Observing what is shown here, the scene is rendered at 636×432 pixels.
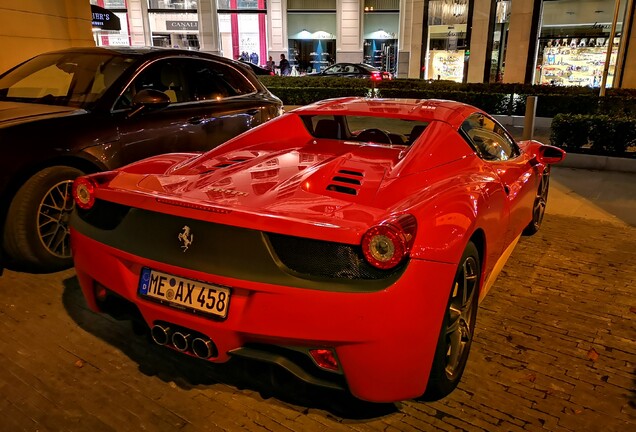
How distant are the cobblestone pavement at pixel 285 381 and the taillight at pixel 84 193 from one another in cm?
91

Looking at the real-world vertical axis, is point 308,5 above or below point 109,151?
above

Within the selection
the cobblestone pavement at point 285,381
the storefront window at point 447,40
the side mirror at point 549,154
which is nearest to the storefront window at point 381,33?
the storefront window at point 447,40

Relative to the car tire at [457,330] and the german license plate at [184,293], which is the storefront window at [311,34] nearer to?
the car tire at [457,330]

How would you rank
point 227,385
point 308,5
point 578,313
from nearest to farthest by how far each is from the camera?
point 227,385 → point 578,313 → point 308,5

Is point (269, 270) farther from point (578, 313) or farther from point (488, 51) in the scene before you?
point (488, 51)

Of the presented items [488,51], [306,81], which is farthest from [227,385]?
[488,51]

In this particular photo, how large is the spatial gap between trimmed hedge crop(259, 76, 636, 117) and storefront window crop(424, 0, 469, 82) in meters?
5.46

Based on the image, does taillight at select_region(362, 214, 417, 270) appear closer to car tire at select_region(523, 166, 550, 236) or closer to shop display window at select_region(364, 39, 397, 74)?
car tire at select_region(523, 166, 550, 236)

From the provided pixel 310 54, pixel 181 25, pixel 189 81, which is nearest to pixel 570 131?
pixel 189 81

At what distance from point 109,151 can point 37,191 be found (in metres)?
0.67

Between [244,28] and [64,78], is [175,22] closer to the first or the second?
[244,28]

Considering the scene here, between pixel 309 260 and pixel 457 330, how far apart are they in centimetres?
95

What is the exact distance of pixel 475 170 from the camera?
3.14 meters

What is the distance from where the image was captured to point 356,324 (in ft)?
6.77
